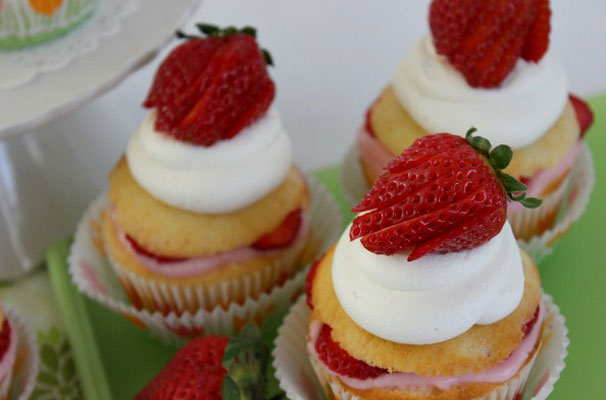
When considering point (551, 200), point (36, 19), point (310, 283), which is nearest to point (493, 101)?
point (551, 200)

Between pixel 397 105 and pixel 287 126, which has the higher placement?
pixel 397 105

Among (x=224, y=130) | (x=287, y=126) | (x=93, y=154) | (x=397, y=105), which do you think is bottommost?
(x=287, y=126)

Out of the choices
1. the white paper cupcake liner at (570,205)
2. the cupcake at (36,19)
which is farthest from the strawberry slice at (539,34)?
the cupcake at (36,19)

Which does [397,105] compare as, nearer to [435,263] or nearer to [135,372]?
[435,263]

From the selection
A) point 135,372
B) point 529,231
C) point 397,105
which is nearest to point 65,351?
point 135,372

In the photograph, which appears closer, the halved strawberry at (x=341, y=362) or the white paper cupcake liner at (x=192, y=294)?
the halved strawberry at (x=341, y=362)

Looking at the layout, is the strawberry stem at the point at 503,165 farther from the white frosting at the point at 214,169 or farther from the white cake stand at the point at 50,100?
the white cake stand at the point at 50,100

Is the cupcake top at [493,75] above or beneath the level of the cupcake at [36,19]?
beneath
